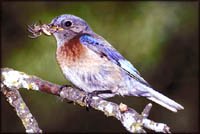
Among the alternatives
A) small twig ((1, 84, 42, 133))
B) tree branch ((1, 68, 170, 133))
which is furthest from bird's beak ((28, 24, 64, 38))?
small twig ((1, 84, 42, 133))

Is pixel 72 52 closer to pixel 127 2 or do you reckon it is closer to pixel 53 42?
pixel 53 42

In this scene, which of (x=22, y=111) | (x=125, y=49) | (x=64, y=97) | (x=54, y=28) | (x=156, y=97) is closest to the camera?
(x=22, y=111)

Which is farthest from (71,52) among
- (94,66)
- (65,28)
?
(65,28)

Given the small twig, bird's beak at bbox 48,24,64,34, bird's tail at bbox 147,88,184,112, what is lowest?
the small twig

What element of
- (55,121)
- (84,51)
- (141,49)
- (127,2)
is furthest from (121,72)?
(55,121)

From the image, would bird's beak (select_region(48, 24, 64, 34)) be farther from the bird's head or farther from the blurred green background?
the blurred green background

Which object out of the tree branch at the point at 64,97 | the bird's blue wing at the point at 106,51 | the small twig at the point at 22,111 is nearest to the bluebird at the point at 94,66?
the bird's blue wing at the point at 106,51

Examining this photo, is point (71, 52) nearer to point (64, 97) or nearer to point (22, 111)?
point (64, 97)
